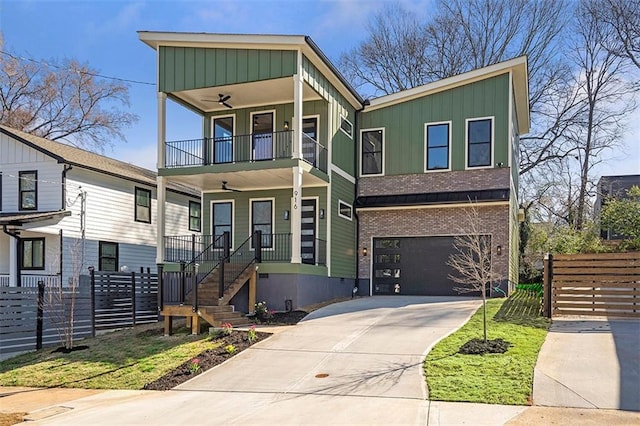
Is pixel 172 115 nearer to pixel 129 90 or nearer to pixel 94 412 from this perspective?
pixel 94 412

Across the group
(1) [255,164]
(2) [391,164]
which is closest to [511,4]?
(2) [391,164]

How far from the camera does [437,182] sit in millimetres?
18609

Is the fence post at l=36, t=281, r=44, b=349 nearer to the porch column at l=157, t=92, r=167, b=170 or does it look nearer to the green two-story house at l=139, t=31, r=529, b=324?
the green two-story house at l=139, t=31, r=529, b=324

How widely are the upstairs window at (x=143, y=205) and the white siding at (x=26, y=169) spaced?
388 centimetres

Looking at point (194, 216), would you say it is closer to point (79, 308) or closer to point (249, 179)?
point (249, 179)

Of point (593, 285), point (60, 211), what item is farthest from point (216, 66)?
point (593, 285)

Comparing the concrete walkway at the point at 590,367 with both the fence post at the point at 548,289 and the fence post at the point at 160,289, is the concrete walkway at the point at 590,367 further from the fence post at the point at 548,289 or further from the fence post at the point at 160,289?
the fence post at the point at 160,289

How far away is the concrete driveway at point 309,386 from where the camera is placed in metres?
6.96

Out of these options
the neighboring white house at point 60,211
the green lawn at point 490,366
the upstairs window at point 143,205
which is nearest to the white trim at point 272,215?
the neighboring white house at point 60,211

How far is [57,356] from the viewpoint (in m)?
12.1

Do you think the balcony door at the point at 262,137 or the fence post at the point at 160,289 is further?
the balcony door at the point at 262,137

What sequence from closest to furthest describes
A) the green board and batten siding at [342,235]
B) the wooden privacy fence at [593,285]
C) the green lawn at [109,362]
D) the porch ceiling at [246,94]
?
the green lawn at [109,362] → the wooden privacy fence at [593,285] → the porch ceiling at [246,94] → the green board and batten siding at [342,235]

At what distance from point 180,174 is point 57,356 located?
645cm

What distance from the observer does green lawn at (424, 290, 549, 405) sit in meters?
7.31
